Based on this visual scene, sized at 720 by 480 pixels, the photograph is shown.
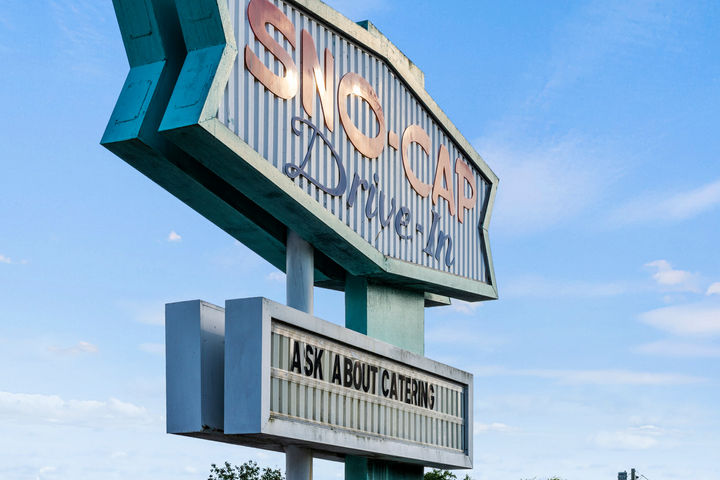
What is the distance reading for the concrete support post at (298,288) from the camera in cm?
1645

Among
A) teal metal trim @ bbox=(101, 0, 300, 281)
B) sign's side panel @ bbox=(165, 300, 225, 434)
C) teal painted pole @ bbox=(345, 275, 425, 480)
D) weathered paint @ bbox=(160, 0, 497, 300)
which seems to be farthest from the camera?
teal painted pole @ bbox=(345, 275, 425, 480)

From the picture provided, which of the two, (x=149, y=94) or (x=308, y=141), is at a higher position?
(x=149, y=94)

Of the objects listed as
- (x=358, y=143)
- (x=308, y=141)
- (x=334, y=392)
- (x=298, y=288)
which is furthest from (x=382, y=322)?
(x=308, y=141)

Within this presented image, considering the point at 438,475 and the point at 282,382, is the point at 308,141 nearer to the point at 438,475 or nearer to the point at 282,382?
the point at 282,382

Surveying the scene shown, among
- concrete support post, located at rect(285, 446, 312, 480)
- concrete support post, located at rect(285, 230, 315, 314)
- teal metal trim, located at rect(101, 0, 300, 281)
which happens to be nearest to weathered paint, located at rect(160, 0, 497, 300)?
concrete support post, located at rect(285, 230, 315, 314)

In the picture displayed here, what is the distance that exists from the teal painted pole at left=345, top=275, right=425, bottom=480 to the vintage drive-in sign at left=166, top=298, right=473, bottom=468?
0.55 m

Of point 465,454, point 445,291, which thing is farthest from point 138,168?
point 465,454

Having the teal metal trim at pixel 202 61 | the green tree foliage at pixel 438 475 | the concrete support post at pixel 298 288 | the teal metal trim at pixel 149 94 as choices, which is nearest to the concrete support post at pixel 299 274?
the concrete support post at pixel 298 288

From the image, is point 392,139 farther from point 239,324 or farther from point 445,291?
point 239,324

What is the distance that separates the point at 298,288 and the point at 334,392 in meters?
1.81

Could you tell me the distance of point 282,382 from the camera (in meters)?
14.8

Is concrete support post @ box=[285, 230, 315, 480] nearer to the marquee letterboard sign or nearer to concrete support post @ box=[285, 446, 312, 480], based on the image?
concrete support post @ box=[285, 446, 312, 480]

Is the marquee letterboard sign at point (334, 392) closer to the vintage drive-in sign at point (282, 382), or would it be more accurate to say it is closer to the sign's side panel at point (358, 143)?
the vintage drive-in sign at point (282, 382)

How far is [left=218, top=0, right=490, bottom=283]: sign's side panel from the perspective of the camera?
1503cm
